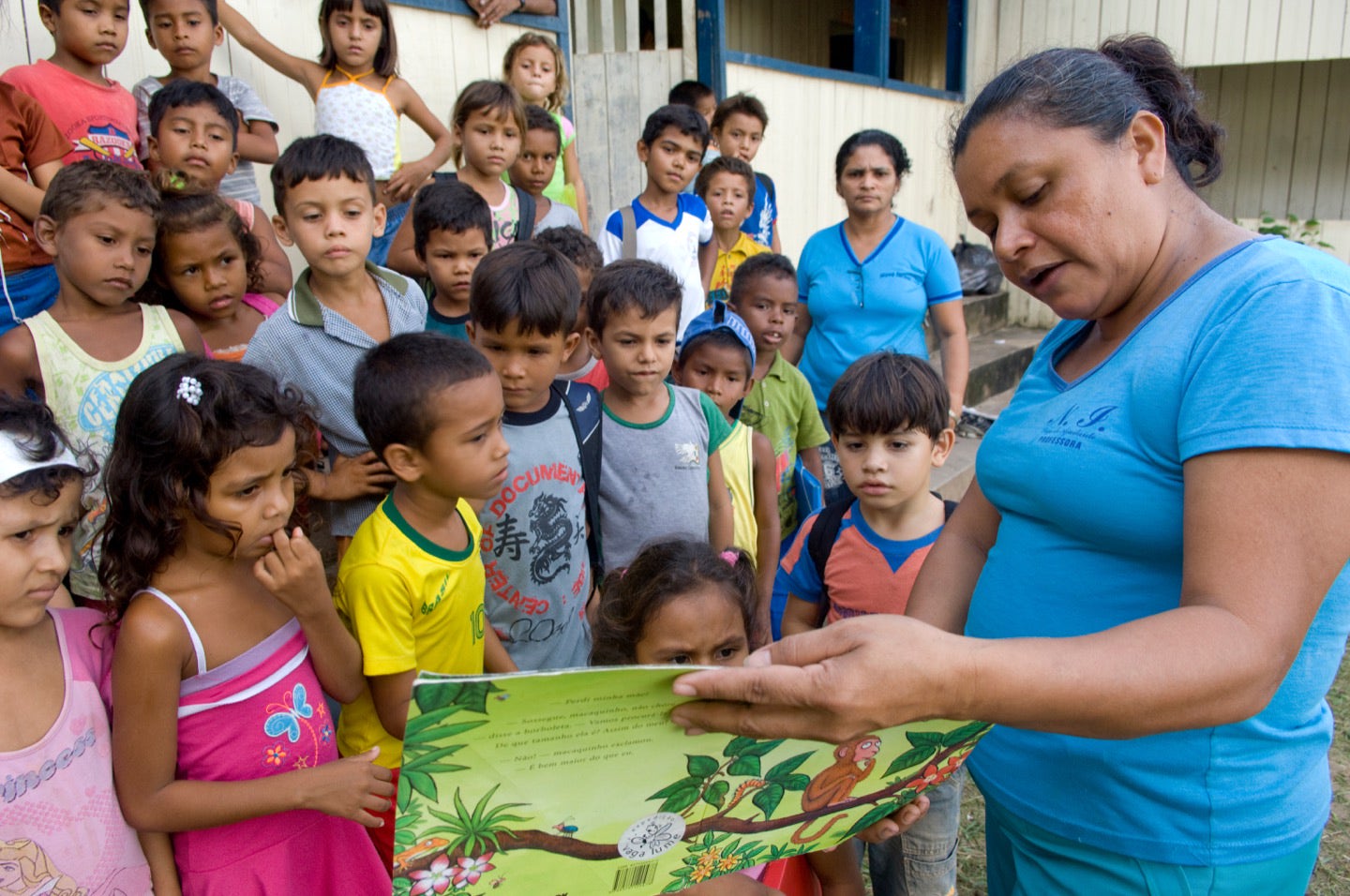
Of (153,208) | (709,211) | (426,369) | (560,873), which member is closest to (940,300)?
(709,211)

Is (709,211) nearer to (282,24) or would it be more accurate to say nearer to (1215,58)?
(282,24)

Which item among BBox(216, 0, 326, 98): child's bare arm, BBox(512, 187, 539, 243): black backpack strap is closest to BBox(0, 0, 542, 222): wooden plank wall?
BBox(216, 0, 326, 98): child's bare arm

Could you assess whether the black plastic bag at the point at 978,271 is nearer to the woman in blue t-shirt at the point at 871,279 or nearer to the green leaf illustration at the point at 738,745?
the woman in blue t-shirt at the point at 871,279

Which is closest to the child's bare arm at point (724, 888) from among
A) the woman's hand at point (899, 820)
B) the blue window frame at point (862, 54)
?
the woman's hand at point (899, 820)

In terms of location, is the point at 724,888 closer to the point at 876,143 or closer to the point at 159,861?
the point at 159,861

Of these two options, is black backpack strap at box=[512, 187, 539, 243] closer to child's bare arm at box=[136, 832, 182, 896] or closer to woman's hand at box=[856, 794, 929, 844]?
child's bare arm at box=[136, 832, 182, 896]

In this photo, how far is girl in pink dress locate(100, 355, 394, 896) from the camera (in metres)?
1.45

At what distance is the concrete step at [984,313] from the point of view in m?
8.30

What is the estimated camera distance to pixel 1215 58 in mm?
8617

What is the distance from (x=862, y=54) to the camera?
7.82 m

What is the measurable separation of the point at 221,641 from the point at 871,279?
2882mm

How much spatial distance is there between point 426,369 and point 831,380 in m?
2.32

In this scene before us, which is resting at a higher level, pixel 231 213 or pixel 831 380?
pixel 231 213

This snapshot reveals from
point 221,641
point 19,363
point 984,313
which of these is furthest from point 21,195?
point 984,313
